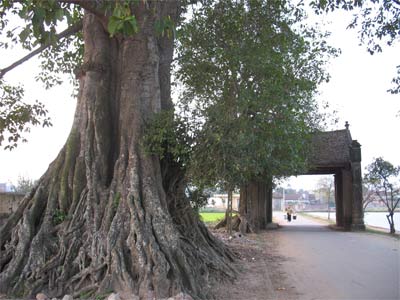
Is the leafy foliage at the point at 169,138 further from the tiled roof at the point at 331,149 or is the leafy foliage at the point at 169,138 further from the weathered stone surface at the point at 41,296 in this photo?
the tiled roof at the point at 331,149

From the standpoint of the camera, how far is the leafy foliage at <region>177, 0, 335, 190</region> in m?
8.27

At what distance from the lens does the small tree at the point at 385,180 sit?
882 inches

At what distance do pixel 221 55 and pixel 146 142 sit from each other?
11.3ft

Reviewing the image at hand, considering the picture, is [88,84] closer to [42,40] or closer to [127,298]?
[42,40]

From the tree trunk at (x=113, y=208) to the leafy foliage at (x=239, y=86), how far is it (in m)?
1.02

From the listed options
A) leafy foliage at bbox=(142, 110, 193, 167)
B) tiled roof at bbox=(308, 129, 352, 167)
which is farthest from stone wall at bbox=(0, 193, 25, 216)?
tiled roof at bbox=(308, 129, 352, 167)

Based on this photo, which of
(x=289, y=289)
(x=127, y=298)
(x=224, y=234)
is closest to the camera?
(x=127, y=298)

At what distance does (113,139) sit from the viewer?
9234mm

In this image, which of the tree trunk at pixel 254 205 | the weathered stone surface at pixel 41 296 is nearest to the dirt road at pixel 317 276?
the weathered stone surface at pixel 41 296

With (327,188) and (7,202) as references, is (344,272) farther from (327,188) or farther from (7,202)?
(327,188)

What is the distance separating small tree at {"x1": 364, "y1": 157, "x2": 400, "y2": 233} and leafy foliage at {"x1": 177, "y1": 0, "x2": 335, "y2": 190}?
36.7 ft

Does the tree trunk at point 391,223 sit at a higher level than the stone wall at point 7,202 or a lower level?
lower

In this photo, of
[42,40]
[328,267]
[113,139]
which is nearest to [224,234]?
[328,267]

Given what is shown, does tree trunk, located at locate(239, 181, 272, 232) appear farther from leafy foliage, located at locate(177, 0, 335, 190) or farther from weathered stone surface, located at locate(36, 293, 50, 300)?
weathered stone surface, located at locate(36, 293, 50, 300)
